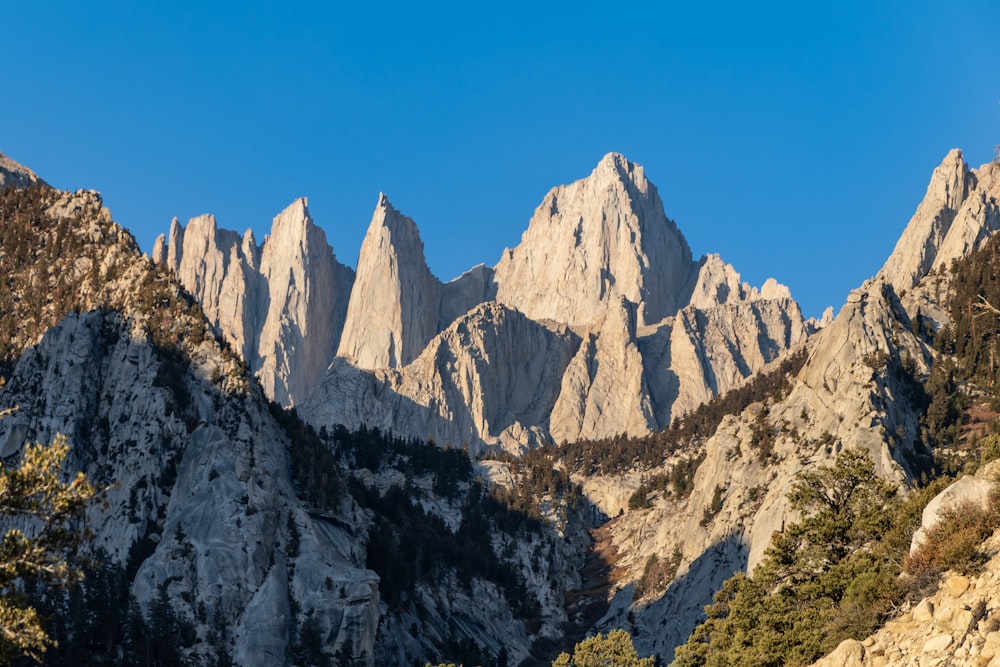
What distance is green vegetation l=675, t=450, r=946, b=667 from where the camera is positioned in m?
44.7

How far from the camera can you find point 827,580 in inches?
2031

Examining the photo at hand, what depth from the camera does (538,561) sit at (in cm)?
15938

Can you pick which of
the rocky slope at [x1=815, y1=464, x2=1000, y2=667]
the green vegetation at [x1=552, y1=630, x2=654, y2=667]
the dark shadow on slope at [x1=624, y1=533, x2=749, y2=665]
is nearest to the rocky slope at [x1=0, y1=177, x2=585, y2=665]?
the dark shadow on slope at [x1=624, y1=533, x2=749, y2=665]

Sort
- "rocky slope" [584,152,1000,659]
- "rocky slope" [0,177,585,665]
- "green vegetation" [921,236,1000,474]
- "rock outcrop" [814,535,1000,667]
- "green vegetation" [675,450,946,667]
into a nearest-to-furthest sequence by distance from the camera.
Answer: "rock outcrop" [814,535,1000,667], "green vegetation" [675,450,946,667], "rocky slope" [0,177,585,665], "rocky slope" [584,152,1000,659], "green vegetation" [921,236,1000,474]

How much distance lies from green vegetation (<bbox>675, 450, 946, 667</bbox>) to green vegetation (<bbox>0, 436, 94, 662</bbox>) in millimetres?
27542

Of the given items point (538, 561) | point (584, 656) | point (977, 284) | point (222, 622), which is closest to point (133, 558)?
point (222, 622)

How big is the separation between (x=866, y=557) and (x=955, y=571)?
11616 mm

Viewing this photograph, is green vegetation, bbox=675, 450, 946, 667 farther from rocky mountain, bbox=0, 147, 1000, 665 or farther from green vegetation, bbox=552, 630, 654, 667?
rocky mountain, bbox=0, 147, 1000, 665

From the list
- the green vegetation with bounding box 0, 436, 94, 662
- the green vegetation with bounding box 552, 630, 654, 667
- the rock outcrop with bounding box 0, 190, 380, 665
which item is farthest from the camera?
the rock outcrop with bounding box 0, 190, 380, 665

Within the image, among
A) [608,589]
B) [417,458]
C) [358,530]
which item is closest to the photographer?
[358,530]

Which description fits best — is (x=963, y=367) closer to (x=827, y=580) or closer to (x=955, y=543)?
(x=827, y=580)

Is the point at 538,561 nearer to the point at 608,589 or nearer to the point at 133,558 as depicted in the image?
the point at 608,589

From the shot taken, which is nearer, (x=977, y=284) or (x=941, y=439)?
(x=941, y=439)

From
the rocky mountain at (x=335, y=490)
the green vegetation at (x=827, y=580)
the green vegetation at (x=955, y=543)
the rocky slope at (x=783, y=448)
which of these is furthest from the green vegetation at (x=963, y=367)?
the green vegetation at (x=955, y=543)
